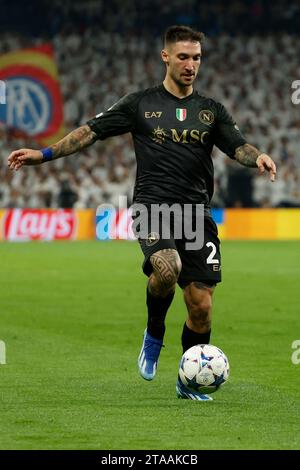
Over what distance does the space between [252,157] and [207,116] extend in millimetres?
444

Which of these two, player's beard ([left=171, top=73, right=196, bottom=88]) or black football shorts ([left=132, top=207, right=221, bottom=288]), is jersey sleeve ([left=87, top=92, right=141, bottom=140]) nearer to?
player's beard ([left=171, top=73, right=196, bottom=88])

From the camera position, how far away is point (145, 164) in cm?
866

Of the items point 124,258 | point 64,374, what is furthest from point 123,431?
point 124,258

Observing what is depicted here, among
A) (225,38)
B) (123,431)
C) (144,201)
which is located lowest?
(123,431)

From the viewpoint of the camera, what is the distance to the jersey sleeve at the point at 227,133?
862 cm

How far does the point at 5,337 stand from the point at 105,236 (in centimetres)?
1925

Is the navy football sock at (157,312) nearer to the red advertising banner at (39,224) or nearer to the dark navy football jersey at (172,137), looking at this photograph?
the dark navy football jersey at (172,137)

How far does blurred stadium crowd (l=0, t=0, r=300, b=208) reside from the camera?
107 ft

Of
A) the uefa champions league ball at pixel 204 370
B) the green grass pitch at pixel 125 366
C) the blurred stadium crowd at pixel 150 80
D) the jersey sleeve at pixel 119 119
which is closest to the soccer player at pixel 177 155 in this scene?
the jersey sleeve at pixel 119 119

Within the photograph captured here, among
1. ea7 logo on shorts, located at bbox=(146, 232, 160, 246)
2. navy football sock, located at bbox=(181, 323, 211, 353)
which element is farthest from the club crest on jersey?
navy football sock, located at bbox=(181, 323, 211, 353)

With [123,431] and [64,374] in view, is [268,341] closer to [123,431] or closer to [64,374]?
[64,374]

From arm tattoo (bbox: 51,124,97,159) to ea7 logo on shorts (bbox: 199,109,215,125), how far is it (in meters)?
0.79

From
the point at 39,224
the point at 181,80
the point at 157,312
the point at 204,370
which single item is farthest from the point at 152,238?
the point at 39,224

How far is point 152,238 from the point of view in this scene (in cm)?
842
